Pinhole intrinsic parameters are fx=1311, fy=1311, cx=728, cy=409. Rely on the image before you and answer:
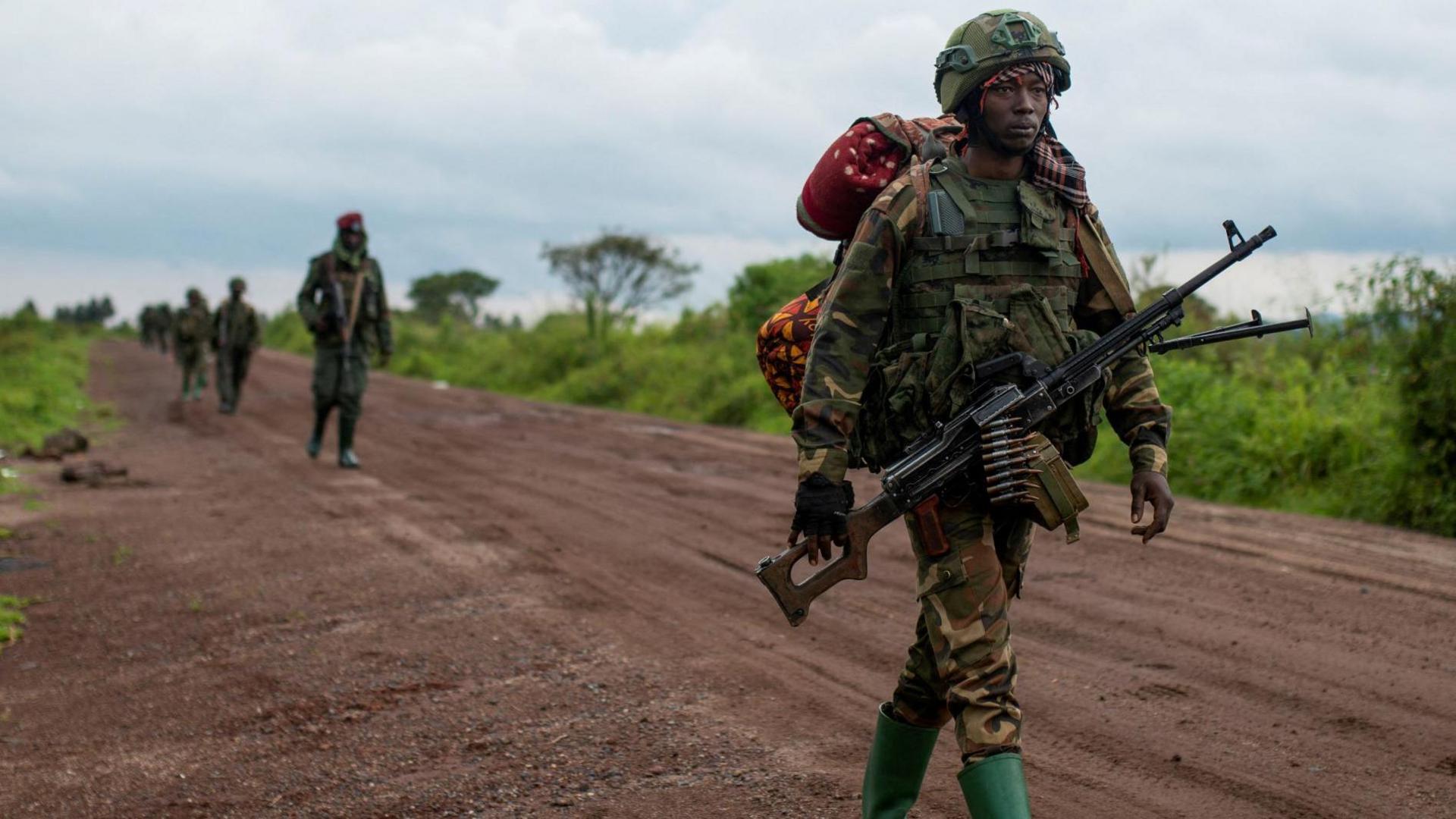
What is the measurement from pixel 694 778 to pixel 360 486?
7189 mm

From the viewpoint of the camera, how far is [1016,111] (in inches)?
122

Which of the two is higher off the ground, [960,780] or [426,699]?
[960,780]

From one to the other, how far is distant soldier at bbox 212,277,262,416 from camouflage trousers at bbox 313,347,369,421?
6.87 metres

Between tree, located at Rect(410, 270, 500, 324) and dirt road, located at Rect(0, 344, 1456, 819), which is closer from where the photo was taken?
dirt road, located at Rect(0, 344, 1456, 819)

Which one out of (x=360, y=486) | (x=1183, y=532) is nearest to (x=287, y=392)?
(x=360, y=486)

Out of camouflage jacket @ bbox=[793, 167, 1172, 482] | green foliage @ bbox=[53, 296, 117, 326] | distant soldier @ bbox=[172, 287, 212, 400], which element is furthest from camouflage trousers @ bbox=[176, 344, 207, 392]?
green foliage @ bbox=[53, 296, 117, 326]

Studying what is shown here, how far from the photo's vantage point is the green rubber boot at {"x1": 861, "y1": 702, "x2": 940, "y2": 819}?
3336mm

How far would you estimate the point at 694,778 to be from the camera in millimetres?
4039

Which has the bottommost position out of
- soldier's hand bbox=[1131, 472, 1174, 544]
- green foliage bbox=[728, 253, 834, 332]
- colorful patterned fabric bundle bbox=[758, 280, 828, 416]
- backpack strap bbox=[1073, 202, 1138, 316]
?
soldier's hand bbox=[1131, 472, 1174, 544]

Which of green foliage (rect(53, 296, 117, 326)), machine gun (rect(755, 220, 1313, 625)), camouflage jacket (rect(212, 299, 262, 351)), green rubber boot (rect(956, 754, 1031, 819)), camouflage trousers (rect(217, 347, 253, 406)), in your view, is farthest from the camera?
green foliage (rect(53, 296, 117, 326))

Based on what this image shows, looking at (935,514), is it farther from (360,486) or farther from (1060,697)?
(360,486)

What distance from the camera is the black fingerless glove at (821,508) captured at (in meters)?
3.07

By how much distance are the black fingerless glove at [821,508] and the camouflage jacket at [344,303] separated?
8727 millimetres

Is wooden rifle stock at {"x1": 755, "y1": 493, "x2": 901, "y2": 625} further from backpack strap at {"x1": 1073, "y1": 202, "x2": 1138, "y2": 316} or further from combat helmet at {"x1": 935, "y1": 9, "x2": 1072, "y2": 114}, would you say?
combat helmet at {"x1": 935, "y1": 9, "x2": 1072, "y2": 114}
